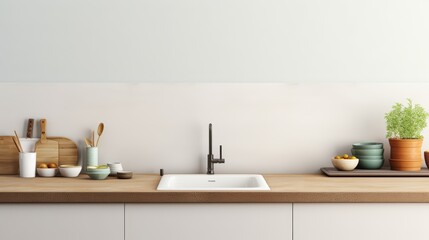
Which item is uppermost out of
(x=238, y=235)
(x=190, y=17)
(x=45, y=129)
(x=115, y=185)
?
(x=190, y=17)

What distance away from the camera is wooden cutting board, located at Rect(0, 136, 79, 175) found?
138 inches

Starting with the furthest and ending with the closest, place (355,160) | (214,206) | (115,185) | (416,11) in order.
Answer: (416,11)
(355,160)
(115,185)
(214,206)

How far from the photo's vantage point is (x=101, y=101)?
3578mm

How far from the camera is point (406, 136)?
346 cm

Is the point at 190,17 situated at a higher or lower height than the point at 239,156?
higher

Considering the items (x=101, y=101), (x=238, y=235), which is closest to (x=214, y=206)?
(x=238, y=235)

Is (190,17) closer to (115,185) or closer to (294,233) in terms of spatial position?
(115,185)

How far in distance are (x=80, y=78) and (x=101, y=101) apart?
0.19 meters

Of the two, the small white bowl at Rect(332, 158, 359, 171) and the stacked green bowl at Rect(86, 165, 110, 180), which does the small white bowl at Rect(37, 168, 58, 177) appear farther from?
the small white bowl at Rect(332, 158, 359, 171)

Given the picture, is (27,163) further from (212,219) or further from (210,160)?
(212,219)

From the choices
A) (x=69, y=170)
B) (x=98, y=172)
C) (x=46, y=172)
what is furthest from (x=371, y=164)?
(x=46, y=172)

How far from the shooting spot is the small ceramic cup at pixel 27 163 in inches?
131

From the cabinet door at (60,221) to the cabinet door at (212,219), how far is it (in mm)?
76

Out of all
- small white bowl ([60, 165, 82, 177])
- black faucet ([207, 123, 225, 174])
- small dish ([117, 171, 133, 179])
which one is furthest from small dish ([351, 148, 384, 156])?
small white bowl ([60, 165, 82, 177])
